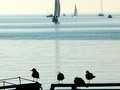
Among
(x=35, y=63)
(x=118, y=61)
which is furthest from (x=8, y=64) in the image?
(x=118, y=61)

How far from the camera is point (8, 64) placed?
5606 cm

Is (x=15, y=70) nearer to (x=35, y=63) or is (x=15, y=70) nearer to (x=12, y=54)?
(x=35, y=63)

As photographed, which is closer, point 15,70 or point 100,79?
point 100,79

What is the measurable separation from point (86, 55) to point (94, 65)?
11.8 m

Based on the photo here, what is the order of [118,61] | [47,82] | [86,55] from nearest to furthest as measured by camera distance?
[47,82]
[118,61]
[86,55]

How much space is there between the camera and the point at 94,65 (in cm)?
5338

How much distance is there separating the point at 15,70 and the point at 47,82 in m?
9.24

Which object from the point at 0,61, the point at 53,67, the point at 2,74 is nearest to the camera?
the point at 2,74

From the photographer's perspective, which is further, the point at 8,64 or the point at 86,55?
the point at 86,55

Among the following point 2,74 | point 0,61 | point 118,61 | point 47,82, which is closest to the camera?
point 47,82

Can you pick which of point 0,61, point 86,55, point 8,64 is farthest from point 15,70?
point 86,55

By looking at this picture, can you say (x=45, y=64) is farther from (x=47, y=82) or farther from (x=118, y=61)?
(x=47, y=82)

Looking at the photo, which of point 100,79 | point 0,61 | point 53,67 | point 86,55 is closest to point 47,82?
point 100,79

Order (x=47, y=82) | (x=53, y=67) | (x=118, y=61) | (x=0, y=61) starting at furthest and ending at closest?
(x=0, y=61) → (x=118, y=61) → (x=53, y=67) → (x=47, y=82)
